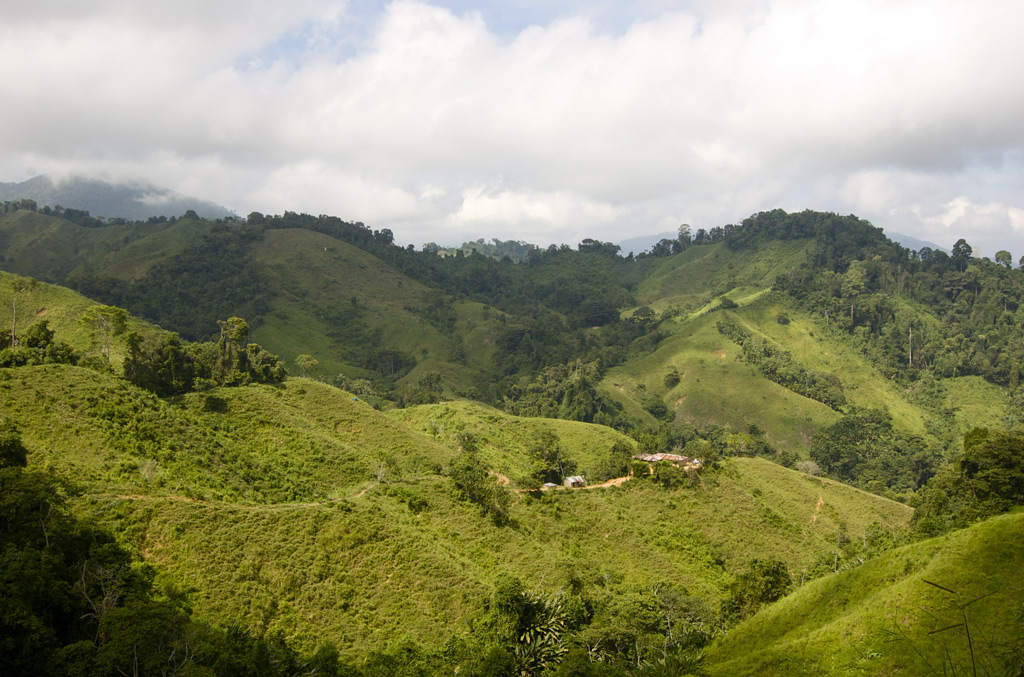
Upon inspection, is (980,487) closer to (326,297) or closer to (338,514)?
(338,514)

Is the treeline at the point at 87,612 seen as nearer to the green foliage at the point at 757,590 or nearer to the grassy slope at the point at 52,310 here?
the green foliage at the point at 757,590

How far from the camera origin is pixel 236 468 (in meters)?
39.8

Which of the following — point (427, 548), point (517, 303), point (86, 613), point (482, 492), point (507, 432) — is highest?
point (517, 303)

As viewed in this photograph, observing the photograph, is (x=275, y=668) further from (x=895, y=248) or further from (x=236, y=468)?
(x=895, y=248)

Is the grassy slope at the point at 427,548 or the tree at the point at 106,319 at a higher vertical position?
the tree at the point at 106,319

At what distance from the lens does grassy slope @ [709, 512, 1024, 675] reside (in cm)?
1917

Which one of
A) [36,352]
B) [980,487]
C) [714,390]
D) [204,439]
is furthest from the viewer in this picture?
[714,390]

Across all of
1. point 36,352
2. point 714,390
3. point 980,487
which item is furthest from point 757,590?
point 714,390

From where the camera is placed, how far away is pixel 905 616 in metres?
21.4

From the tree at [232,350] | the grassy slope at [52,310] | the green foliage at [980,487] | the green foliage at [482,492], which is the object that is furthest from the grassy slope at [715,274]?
the grassy slope at [52,310]

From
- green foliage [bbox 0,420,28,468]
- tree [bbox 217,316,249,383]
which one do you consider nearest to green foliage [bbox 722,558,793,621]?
green foliage [bbox 0,420,28,468]

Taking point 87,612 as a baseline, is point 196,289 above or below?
above

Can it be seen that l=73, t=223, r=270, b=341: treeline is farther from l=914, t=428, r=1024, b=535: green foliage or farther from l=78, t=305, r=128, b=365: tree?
l=914, t=428, r=1024, b=535: green foliage

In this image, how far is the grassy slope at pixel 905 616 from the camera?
19.2 meters
